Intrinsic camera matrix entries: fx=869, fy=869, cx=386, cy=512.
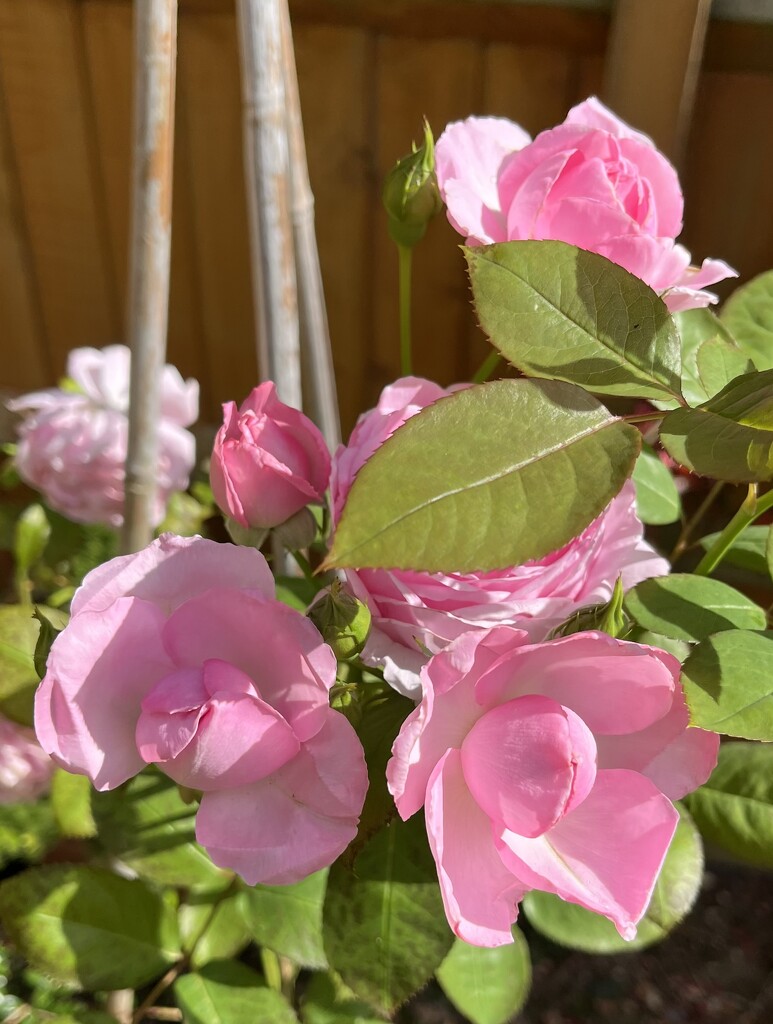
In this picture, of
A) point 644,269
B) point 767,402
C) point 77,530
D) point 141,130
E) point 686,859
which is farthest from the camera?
point 77,530

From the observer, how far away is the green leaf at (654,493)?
2.18ft

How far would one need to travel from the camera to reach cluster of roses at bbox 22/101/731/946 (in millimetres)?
370

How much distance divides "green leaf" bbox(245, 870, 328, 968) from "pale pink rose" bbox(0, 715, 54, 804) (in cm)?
27

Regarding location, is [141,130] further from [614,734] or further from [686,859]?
[686,859]

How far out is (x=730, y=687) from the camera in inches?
14.6

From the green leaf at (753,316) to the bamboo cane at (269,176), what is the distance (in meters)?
0.31

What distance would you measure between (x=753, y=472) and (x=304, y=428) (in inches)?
8.5

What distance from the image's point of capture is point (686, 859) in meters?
0.65

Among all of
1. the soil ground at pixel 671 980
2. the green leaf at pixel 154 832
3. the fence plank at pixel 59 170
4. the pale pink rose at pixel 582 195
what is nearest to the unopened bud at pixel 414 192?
the pale pink rose at pixel 582 195

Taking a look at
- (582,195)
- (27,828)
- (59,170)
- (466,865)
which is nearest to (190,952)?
(27,828)

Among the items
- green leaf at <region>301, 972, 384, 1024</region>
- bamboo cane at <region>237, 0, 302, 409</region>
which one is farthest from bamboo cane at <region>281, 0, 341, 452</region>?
green leaf at <region>301, 972, 384, 1024</region>

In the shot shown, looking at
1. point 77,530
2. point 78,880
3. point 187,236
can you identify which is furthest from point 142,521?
point 187,236

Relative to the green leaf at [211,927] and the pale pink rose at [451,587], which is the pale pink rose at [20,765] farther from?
the pale pink rose at [451,587]

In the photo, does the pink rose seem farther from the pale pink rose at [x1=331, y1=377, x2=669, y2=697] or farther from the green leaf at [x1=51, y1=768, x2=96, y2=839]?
the green leaf at [x1=51, y1=768, x2=96, y2=839]
